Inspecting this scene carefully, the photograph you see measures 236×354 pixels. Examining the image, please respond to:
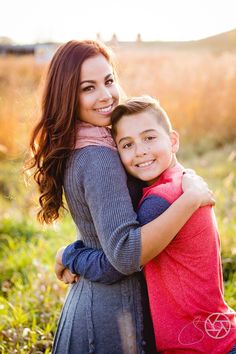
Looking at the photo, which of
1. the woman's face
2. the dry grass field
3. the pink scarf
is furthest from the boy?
the dry grass field

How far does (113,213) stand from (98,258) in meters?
0.27

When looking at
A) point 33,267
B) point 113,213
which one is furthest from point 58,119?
point 33,267

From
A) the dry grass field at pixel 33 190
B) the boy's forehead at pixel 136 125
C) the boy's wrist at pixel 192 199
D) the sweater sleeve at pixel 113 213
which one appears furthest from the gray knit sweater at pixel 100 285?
the dry grass field at pixel 33 190

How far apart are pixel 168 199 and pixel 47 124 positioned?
0.68 metres

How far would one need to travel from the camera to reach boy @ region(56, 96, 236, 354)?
217 cm

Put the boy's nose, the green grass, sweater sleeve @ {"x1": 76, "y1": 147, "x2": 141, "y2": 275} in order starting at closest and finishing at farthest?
sweater sleeve @ {"x1": 76, "y1": 147, "x2": 141, "y2": 275} → the boy's nose → the green grass

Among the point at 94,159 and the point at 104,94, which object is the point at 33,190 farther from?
the point at 94,159

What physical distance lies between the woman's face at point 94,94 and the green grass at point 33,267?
0.59 meters

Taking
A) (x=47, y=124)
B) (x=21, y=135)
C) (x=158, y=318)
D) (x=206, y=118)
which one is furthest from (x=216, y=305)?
(x=206, y=118)

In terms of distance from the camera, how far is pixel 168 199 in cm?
217

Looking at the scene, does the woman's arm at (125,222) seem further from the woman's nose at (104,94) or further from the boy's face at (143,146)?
the woman's nose at (104,94)

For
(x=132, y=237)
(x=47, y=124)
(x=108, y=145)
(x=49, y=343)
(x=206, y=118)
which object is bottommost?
(x=49, y=343)

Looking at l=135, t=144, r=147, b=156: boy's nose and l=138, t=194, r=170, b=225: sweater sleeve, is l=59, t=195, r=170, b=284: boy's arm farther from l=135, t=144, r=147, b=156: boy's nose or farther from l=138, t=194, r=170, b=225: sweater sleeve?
l=135, t=144, r=147, b=156: boy's nose

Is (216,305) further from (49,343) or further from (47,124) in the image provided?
(49,343)
